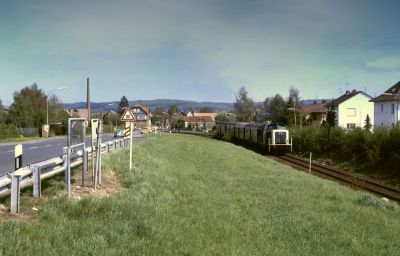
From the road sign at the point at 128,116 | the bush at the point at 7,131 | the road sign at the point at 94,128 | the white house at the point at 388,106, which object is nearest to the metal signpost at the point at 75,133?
the road sign at the point at 94,128

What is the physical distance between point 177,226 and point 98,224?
1.43 meters

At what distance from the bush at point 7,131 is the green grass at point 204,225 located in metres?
54.1

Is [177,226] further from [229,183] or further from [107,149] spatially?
[107,149]

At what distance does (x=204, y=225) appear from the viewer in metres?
8.95

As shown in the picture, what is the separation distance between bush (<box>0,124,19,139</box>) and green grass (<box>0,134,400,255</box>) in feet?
177

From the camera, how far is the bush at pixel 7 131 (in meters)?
63.4

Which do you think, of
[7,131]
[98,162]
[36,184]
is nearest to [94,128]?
[98,162]

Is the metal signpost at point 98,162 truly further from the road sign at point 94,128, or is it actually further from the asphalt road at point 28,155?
the asphalt road at point 28,155

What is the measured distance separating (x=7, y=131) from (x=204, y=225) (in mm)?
61342

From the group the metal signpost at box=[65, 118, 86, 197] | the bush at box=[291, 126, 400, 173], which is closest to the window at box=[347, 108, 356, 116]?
the bush at box=[291, 126, 400, 173]

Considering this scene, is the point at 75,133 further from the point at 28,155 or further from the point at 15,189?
the point at 28,155

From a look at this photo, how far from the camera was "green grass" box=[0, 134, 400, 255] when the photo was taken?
6.64m

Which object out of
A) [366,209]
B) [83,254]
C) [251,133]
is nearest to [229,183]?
[366,209]

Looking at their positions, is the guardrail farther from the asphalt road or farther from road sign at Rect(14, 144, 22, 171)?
the asphalt road
